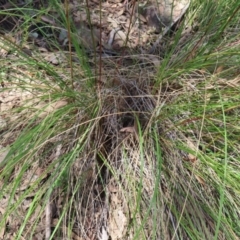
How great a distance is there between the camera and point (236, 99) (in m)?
1.74

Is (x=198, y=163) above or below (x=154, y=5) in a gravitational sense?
below

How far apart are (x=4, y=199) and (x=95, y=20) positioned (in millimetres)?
1386

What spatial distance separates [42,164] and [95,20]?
1223 millimetres

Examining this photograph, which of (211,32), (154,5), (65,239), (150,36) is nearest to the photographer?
(65,239)

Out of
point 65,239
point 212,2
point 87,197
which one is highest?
point 212,2

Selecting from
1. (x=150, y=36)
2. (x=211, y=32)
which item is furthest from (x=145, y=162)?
(x=150, y=36)

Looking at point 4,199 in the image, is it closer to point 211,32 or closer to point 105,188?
point 105,188

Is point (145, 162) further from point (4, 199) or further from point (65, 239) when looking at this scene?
point (4, 199)

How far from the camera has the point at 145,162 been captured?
1727mm

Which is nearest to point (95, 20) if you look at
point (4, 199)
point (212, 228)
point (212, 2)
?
point (212, 2)

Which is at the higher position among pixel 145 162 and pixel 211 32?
pixel 211 32

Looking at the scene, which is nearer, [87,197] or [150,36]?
[87,197]

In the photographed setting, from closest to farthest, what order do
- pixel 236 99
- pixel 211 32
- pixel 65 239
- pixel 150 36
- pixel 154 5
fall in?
1. pixel 65 239
2. pixel 236 99
3. pixel 211 32
4. pixel 150 36
5. pixel 154 5

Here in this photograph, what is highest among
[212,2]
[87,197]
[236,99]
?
[212,2]
